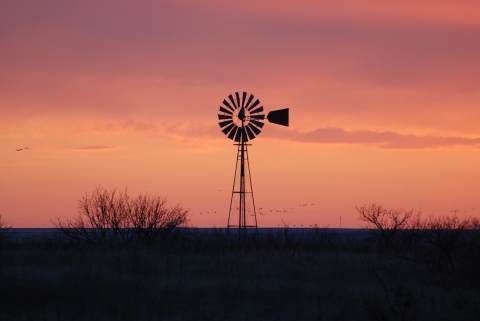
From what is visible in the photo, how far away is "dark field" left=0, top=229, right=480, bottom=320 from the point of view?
43.1ft

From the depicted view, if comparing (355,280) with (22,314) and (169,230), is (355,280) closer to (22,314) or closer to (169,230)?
(22,314)

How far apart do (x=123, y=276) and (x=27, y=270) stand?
276cm

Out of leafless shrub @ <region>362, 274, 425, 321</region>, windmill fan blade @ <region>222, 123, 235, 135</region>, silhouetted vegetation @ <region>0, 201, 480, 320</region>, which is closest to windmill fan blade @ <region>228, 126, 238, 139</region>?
windmill fan blade @ <region>222, 123, 235, 135</region>

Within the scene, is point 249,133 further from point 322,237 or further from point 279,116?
point 322,237

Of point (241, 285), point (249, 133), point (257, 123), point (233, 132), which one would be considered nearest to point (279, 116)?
point (257, 123)

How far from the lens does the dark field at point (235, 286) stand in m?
13.1

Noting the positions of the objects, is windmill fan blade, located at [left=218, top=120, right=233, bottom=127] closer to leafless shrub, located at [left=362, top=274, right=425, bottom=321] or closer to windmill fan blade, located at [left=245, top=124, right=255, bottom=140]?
windmill fan blade, located at [left=245, top=124, right=255, bottom=140]

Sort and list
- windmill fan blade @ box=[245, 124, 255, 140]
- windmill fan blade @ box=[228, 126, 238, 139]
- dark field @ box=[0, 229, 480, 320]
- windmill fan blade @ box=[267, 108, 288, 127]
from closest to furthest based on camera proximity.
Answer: dark field @ box=[0, 229, 480, 320], windmill fan blade @ box=[267, 108, 288, 127], windmill fan blade @ box=[245, 124, 255, 140], windmill fan blade @ box=[228, 126, 238, 139]

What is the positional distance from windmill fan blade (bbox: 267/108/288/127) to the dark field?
377 inches

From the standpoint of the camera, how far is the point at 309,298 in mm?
14562

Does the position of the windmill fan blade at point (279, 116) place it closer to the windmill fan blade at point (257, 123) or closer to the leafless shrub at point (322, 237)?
the windmill fan blade at point (257, 123)

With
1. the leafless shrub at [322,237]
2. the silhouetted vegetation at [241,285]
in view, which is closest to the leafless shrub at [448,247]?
the silhouetted vegetation at [241,285]

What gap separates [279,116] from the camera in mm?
30031

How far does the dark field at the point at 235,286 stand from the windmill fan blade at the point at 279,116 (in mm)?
9586
